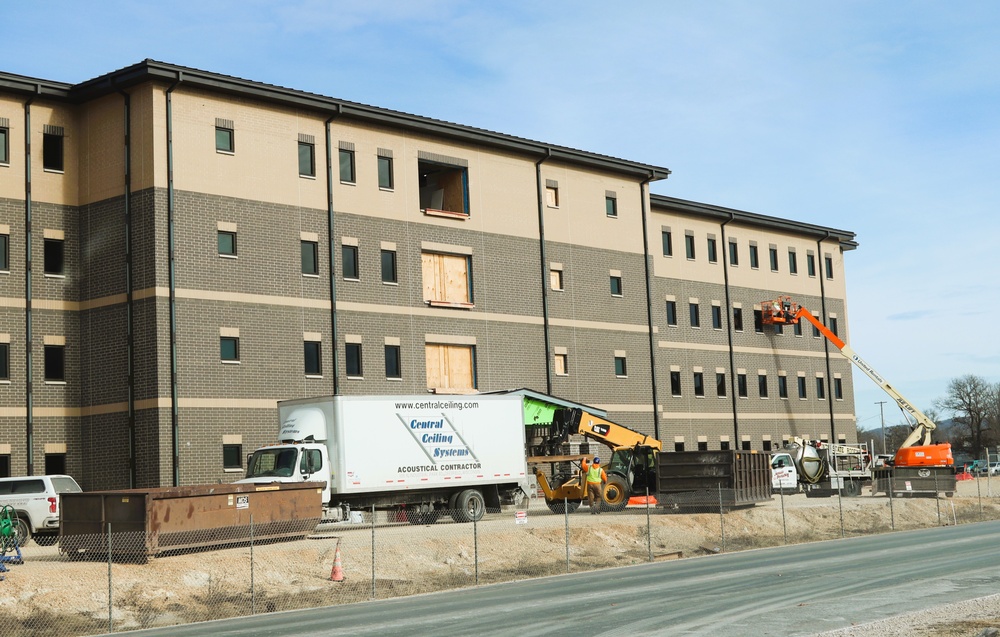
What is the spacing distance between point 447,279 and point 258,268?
8.73 metres

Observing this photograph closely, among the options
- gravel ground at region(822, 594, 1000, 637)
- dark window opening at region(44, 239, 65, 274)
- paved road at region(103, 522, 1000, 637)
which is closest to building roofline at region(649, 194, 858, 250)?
dark window opening at region(44, 239, 65, 274)

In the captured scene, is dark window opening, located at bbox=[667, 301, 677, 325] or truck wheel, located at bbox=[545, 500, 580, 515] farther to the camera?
dark window opening, located at bbox=[667, 301, 677, 325]

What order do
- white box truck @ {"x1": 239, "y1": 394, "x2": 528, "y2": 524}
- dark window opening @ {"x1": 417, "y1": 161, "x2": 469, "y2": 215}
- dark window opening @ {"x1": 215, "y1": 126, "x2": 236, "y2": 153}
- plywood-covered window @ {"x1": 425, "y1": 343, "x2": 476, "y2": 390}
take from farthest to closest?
dark window opening @ {"x1": 417, "y1": 161, "x2": 469, "y2": 215} → plywood-covered window @ {"x1": 425, "y1": 343, "x2": 476, "y2": 390} → dark window opening @ {"x1": 215, "y1": 126, "x2": 236, "y2": 153} → white box truck @ {"x1": 239, "y1": 394, "x2": 528, "y2": 524}

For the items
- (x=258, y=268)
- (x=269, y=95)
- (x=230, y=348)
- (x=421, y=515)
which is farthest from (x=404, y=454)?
(x=269, y=95)

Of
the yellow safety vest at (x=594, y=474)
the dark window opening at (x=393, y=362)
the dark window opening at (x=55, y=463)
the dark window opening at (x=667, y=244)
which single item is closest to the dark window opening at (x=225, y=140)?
the dark window opening at (x=393, y=362)

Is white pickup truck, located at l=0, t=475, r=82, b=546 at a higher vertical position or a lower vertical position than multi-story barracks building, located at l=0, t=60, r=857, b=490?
lower

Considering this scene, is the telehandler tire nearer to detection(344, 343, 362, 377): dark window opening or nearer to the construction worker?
the construction worker

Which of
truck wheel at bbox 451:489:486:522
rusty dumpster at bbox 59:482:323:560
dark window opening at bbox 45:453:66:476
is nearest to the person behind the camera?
rusty dumpster at bbox 59:482:323:560

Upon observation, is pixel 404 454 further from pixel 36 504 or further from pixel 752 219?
pixel 752 219

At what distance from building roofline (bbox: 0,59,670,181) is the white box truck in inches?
477

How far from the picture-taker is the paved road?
57.2ft

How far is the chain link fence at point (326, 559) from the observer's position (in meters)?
21.8

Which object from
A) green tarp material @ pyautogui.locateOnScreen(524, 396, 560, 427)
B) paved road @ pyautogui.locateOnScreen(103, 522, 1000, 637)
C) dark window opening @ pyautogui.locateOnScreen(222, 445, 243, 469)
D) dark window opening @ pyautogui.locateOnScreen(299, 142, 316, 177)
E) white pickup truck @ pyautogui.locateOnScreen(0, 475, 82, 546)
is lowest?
paved road @ pyautogui.locateOnScreen(103, 522, 1000, 637)

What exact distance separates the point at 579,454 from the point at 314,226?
13001 mm
